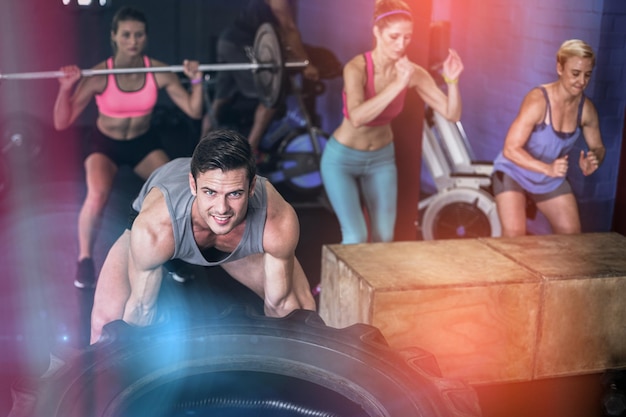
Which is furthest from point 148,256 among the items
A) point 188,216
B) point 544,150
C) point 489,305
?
point 544,150

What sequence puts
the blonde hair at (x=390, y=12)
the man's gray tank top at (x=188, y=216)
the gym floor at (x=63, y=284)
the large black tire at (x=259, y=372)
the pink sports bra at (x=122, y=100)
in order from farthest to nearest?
the pink sports bra at (x=122, y=100)
the blonde hair at (x=390, y=12)
the gym floor at (x=63, y=284)
the man's gray tank top at (x=188, y=216)
the large black tire at (x=259, y=372)

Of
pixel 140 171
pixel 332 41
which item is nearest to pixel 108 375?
pixel 140 171

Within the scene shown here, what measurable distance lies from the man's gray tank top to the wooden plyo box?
2.22ft

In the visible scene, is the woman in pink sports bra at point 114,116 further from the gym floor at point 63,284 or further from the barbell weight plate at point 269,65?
the barbell weight plate at point 269,65

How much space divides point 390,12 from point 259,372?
89.3 inches

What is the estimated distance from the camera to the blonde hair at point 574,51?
4.51 m

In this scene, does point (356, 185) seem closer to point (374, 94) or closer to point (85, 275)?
point (374, 94)

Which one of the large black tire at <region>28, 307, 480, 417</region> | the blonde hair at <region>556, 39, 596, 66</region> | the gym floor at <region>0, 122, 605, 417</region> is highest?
the blonde hair at <region>556, 39, 596, 66</region>

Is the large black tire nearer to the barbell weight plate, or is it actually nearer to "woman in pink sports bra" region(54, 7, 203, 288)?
"woman in pink sports bra" region(54, 7, 203, 288)

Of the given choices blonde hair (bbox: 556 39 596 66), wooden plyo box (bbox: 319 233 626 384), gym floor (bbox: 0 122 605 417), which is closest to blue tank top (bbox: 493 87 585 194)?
blonde hair (bbox: 556 39 596 66)

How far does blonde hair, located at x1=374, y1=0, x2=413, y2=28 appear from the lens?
13.9 ft

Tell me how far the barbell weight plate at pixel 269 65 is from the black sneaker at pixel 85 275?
59.0 inches

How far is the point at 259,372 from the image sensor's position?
2.68 metres

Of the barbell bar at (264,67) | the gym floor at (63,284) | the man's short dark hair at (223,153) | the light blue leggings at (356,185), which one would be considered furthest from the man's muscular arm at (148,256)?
the barbell bar at (264,67)
